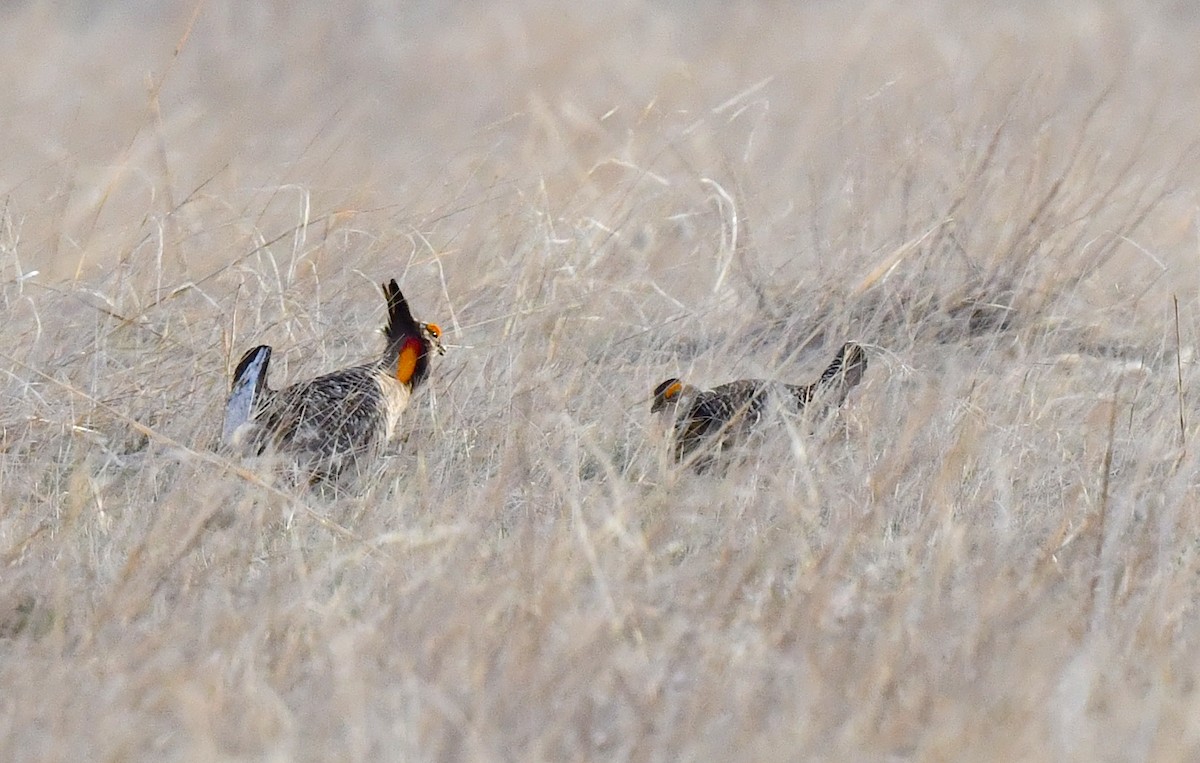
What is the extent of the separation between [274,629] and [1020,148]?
11.9ft

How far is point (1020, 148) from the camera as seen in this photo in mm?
5445

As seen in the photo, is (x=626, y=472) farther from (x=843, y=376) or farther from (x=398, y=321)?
(x=398, y=321)

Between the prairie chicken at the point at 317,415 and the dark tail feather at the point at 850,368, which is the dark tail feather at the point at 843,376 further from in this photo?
the prairie chicken at the point at 317,415

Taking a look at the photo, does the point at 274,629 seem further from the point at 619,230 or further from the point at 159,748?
the point at 619,230

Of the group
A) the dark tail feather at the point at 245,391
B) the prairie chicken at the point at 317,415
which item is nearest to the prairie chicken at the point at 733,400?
the prairie chicken at the point at 317,415

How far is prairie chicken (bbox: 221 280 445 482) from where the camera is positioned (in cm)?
385

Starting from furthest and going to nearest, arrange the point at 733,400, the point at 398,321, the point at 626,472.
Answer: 1. the point at 398,321
2. the point at 733,400
3. the point at 626,472

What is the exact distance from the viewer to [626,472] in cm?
367

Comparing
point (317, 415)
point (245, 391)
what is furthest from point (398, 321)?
point (245, 391)

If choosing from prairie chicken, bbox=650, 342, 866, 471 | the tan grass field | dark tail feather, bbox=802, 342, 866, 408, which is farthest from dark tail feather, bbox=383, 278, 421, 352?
dark tail feather, bbox=802, 342, 866, 408

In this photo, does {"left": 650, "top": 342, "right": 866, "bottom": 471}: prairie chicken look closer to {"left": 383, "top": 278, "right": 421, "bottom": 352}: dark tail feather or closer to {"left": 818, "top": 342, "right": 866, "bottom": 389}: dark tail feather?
{"left": 818, "top": 342, "right": 866, "bottom": 389}: dark tail feather

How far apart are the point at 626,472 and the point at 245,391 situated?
36.6 inches

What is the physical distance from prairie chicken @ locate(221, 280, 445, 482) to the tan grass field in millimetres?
124

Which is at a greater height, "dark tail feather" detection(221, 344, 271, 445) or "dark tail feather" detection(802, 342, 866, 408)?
"dark tail feather" detection(221, 344, 271, 445)
